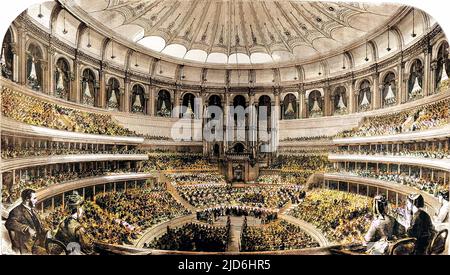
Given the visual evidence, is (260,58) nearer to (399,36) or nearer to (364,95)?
(364,95)

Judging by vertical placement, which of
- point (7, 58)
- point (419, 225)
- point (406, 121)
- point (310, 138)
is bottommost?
point (419, 225)

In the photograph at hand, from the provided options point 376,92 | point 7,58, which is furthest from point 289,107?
point 7,58

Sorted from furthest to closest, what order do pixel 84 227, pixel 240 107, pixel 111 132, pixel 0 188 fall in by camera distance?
pixel 240 107
pixel 111 132
pixel 84 227
pixel 0 188

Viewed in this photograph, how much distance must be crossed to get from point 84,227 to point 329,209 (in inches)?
212

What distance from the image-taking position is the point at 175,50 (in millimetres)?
7117

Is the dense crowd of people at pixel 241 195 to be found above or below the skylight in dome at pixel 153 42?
below

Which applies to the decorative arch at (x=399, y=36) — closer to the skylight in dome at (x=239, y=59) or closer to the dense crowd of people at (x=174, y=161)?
the skylight in dome at (x=239, y=59)

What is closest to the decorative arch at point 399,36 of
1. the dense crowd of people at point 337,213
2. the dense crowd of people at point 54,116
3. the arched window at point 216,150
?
the dense crowd of people at point 337,213

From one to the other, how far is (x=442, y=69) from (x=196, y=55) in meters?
5.27

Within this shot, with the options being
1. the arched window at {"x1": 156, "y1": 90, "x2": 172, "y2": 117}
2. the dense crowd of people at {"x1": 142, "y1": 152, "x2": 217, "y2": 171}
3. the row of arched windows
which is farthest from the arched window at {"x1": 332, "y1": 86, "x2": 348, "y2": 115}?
the arched window at {"x1": 156, "y1": 90, "x2": 172, "y2": 117}

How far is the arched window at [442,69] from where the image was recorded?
6184mm

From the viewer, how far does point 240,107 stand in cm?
732

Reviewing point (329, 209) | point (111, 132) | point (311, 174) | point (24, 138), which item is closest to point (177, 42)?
point (111, 132)
